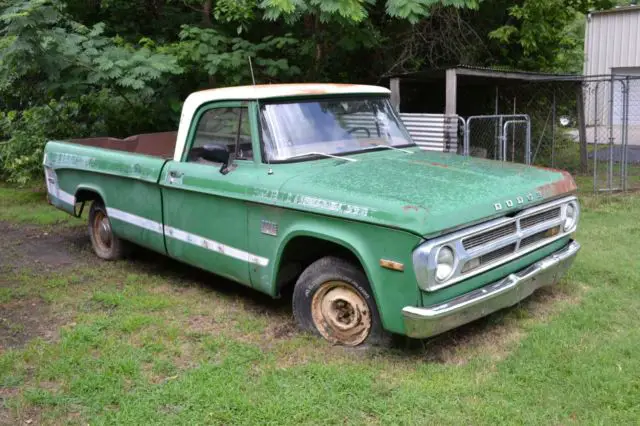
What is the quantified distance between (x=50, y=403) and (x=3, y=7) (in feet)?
23.0

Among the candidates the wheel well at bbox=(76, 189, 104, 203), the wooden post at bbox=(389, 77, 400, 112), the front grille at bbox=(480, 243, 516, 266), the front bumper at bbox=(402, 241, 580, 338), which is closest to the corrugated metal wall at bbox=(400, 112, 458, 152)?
the wooden post at bbox=(389, 77, 400, 112)

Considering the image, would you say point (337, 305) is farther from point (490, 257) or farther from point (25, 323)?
point (25, 323)

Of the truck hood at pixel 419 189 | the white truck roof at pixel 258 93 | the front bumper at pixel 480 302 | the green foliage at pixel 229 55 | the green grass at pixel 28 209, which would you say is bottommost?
the green grass at pixel 28 209

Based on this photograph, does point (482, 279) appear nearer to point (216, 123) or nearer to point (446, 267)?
point (446, 267)

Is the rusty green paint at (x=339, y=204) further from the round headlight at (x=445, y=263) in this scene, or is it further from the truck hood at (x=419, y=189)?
the round headlight at (x=445, y=263)

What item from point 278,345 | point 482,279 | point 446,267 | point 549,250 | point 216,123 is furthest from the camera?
point 216,123

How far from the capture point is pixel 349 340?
4480 mm

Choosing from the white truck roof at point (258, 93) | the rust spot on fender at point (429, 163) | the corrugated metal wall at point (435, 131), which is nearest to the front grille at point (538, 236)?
the rust spot on fender at point (429, 163)

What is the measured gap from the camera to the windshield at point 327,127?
5.07 meters

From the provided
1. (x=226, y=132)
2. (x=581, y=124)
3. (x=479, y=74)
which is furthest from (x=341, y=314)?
(x=581, y=124)

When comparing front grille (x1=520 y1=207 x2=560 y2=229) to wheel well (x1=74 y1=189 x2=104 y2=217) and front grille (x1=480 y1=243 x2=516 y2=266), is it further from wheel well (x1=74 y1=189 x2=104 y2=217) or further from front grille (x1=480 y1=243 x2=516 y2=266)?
wheel well (x1=74 y1=189 x2=104 y2=217)

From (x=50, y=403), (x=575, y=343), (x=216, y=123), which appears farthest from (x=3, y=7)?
(x=575, y=343)

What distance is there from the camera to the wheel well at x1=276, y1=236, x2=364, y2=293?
459cm

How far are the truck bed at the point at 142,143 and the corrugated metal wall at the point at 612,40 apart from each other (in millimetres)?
15466
